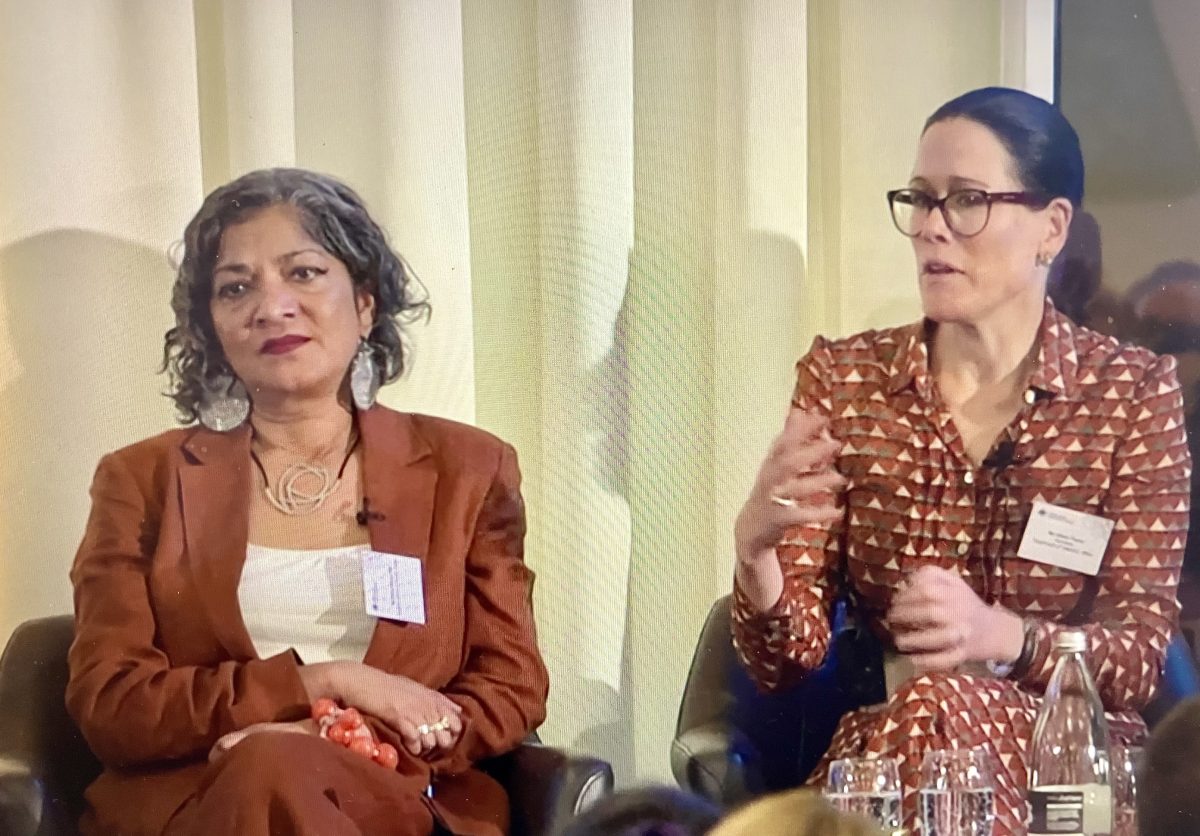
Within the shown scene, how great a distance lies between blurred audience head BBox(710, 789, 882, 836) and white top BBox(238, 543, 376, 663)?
0.95 metres

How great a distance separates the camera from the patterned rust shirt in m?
2.20

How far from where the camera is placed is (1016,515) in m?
2.21

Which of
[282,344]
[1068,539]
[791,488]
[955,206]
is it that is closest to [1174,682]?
[1068,539]

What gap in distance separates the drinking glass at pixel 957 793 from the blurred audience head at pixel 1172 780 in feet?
0.75

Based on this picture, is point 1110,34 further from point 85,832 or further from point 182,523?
point 85,832

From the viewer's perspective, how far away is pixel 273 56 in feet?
7.43

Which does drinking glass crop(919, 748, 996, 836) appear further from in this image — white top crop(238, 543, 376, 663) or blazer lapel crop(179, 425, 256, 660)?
blazer lapel crop(179, 425, 256, 660)

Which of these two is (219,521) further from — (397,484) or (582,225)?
(582,225)

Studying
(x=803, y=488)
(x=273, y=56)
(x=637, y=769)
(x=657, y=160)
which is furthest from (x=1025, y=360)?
(x=273, y=56)

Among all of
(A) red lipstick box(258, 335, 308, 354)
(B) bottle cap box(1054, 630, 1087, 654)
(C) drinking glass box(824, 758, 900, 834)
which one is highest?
(A) red lipstick box(258, 335, 308, 354)

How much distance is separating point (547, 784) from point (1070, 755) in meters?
0.71

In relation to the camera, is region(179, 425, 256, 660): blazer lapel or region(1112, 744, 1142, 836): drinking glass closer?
region(1112, 744, 1142, 836): drinking glass

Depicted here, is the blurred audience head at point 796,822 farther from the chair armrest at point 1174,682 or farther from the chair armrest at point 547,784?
the chair armrest at point 1174,682

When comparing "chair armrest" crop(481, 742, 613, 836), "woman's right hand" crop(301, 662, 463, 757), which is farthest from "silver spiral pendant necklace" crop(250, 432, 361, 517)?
"chair armrest" crop(481, 742, 613, 836)
